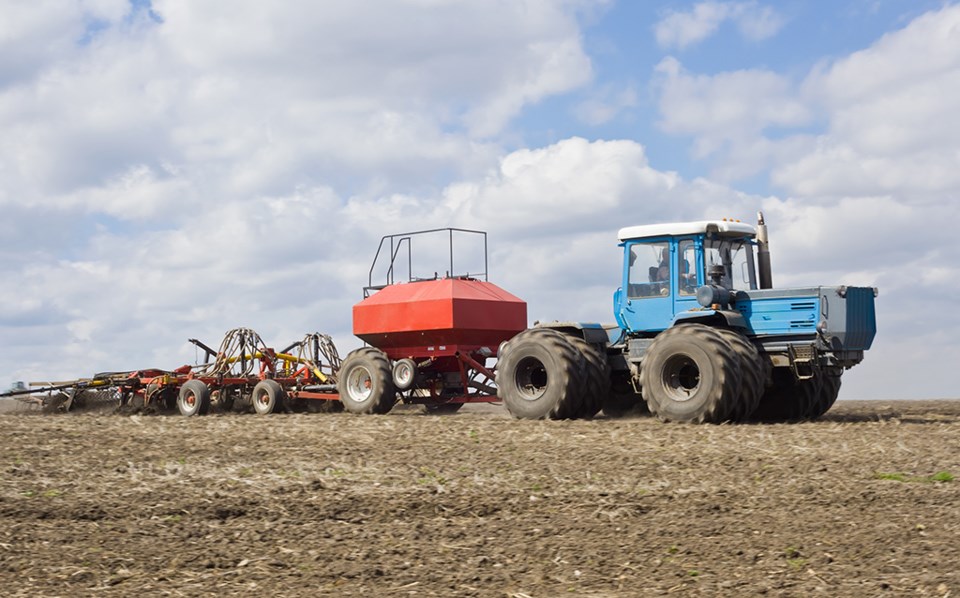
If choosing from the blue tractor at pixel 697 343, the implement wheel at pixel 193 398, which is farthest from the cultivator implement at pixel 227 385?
the blue tractor at pixel 697 343

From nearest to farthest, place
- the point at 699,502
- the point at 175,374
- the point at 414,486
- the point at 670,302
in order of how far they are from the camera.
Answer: the point at 699,502, the point at 414,486, the point at 670,302, the point at 175,374

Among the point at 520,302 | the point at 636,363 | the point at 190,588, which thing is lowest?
the point at 190,588

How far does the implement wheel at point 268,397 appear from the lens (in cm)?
2088

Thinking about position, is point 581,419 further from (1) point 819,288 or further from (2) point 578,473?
(2) point 578,473

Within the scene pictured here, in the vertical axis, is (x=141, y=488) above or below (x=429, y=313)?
below

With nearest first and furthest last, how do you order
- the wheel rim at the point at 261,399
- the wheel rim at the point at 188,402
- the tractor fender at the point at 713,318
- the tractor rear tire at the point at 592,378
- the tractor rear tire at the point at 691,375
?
the tractor rear tire at the point at 691,375
the tractor fender at the point at 713,318
the tractor rear tire at the point at 592,378
the wheel rim at the point at 261,399
the wheel rim at the point at 188,402

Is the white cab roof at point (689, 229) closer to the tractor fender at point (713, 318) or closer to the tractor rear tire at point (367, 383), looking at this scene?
the tractor fender at point (713, 318)

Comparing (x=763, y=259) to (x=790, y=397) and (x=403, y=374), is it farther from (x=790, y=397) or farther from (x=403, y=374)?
(x=403, y=374)

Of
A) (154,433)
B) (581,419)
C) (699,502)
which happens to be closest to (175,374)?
(154,433)

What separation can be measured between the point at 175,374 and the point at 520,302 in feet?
24.3

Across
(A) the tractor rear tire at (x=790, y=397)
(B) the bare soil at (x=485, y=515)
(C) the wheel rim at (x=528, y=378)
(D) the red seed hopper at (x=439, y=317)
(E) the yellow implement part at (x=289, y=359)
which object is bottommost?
(B) the bare soil at (x=485, y=515)

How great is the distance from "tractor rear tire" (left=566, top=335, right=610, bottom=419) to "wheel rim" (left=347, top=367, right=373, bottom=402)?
4.79 m

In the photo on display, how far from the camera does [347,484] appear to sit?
384 inches

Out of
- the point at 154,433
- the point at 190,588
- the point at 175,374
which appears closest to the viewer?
the point at 190,588
